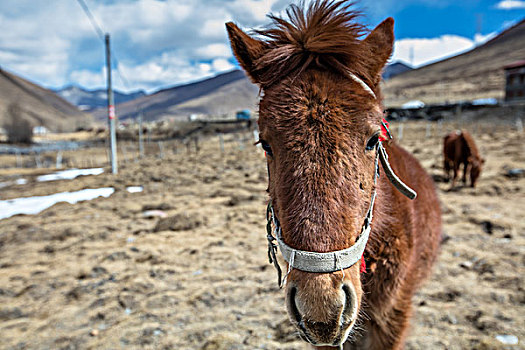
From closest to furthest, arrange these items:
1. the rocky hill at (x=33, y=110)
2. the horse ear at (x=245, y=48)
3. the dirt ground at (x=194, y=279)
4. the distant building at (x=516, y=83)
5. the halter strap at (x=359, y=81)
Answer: the halter strap at (x=359, y=81) → the horse ear at (x=245, y=48) → the dirt ground at (x=194, y=279) → the distant building at (x=516, y=83) → the rocky hill at (x=33, y=110)

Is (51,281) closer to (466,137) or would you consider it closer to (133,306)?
(133,306)

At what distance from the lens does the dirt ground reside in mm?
3412

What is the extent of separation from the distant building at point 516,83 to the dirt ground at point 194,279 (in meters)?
35.7

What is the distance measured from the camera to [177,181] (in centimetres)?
1230

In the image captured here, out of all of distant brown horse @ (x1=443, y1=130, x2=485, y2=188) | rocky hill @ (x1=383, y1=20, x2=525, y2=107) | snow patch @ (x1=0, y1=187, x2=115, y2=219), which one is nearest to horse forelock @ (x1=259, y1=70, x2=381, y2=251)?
distant brown horse @ (x1=443, y1=130, x2=485, y2=188)

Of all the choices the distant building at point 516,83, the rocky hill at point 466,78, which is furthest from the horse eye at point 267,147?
the rocky hill at point 466,78

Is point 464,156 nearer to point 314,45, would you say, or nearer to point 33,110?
point 314,45

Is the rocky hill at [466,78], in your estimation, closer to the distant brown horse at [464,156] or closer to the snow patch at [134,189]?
the distant brown horse at [464,156]

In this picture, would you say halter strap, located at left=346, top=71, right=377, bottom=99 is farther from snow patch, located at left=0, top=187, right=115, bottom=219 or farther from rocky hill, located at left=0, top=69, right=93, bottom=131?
rocky hill, located at left=0, top=69, right=93, bottom=131

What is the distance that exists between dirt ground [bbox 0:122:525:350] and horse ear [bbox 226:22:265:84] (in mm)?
2987

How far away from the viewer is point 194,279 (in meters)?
4.73

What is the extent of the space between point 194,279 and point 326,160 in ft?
13.5

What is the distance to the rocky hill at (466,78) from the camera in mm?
51534

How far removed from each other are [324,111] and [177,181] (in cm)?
1164
